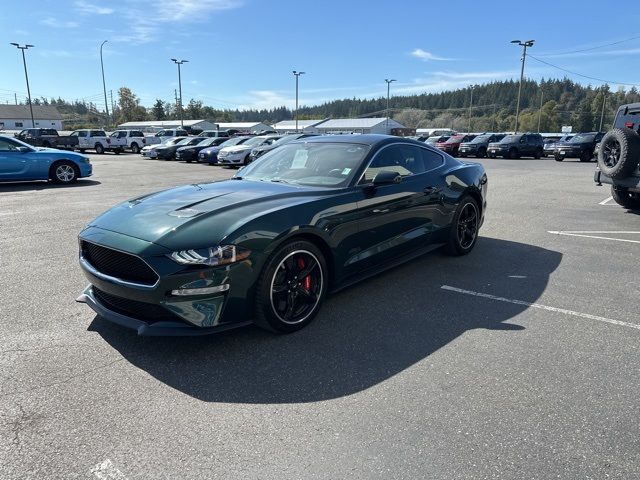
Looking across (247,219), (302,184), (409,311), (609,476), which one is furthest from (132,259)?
(609,476)

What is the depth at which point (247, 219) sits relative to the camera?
351cm

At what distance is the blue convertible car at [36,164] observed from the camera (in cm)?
1270

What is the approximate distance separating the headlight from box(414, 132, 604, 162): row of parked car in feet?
92.8

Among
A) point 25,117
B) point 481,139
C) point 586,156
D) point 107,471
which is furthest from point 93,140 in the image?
point 25,117

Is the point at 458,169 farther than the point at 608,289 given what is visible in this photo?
Yes

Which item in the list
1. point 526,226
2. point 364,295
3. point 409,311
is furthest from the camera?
point 526,226

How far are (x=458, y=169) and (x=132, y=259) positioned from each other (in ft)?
14.0

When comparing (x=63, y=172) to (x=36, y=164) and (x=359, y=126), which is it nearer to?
(x=36, y=164)

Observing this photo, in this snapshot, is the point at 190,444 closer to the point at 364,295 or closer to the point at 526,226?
the point at 364,295

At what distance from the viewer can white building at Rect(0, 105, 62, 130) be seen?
4734 inches

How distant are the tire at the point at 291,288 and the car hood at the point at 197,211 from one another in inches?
15.8

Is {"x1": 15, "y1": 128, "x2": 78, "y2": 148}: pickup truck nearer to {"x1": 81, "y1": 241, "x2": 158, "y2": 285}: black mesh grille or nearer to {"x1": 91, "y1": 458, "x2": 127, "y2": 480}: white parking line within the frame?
{"x1": 81, "y1": 241, "x2": 158, "y2": 285}: black mesh grille

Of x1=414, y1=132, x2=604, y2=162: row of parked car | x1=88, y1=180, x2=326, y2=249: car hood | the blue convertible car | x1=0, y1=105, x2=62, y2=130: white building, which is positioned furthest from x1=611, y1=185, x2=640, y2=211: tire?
x1=0, y1=105, x2=62, y2=130: white building

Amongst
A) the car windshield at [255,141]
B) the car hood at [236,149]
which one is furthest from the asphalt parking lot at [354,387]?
the car windshield at [255,141]
